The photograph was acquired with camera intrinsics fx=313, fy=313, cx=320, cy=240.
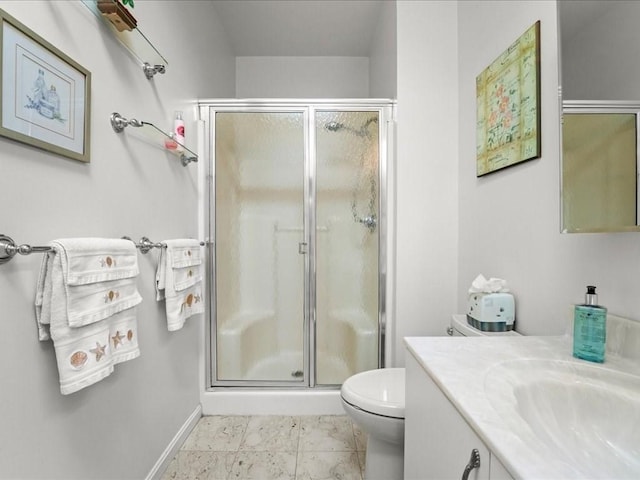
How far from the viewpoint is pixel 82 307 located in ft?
2.68

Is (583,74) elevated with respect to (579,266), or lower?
elevated

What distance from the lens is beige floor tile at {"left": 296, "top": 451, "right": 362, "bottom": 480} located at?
1.40 m

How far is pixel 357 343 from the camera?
1944 mm

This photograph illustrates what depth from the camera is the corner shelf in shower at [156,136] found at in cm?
109

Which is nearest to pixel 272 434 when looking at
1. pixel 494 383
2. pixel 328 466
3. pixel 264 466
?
pixel 264 466

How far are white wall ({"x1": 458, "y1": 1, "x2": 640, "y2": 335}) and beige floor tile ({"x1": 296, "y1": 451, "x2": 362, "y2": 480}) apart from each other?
0.98 m

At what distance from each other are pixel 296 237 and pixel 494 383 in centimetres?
140

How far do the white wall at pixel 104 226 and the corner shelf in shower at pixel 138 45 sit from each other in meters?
0.03

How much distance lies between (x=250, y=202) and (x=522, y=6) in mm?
1553

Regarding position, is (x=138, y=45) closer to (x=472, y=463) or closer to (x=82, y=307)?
(x=82, y=307)

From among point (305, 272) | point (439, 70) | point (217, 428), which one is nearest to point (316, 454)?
point (217, 428)

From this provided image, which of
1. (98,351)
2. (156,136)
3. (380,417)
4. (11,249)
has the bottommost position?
(380,417)

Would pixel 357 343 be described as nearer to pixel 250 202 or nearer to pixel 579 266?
pixel 250 202

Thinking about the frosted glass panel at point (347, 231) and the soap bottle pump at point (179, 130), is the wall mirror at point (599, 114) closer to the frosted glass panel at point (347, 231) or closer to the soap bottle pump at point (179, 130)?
the frosted glass panel at point (347, 231)
